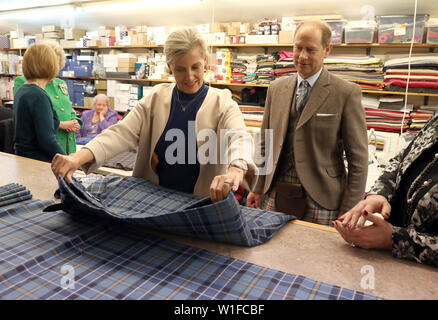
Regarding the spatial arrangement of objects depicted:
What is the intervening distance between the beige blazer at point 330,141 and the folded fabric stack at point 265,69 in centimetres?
218

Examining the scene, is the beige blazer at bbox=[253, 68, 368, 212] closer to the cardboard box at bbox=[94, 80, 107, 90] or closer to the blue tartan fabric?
the blue tartan fabric

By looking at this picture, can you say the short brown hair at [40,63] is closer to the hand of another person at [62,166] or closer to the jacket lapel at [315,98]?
the hand of another person at [62,166]

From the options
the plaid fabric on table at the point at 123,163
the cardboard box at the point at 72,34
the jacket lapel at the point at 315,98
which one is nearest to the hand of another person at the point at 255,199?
the jacket lapel at the point at 315,98

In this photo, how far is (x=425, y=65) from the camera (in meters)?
3.20

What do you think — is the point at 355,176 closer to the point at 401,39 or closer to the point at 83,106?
the point at 401,39

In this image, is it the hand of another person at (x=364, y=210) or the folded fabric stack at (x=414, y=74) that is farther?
the folded fabric stack at (x=414, y=74)

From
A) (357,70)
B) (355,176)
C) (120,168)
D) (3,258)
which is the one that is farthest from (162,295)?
(357,70)

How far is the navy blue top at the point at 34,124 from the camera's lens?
2.04 metres

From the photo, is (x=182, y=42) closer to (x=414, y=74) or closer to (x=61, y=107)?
(x=61, y=107)

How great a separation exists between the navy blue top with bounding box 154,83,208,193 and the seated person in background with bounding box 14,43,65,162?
36.7 inches

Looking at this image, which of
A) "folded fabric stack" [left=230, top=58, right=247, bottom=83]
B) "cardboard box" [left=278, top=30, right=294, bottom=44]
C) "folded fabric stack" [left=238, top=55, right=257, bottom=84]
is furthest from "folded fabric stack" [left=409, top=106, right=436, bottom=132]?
"folded fabric stack" [left=230, top=58, right=247, bottom=83]

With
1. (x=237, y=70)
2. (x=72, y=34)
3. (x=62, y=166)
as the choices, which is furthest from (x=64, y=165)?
(x=72, y=34)
